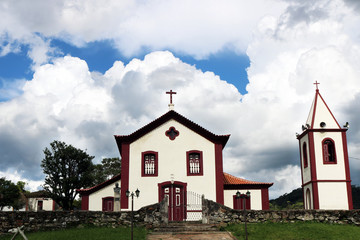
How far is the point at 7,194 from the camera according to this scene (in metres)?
58.6

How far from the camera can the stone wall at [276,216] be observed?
19656 millimetres

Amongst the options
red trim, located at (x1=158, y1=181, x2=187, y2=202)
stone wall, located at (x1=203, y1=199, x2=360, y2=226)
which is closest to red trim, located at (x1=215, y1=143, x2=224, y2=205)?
red trim, located at (x1=158, y1=181, x2=187, y2=202)

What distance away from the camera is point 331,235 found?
55.8ft

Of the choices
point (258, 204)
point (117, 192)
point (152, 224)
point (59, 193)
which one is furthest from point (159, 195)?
point (59, 193)

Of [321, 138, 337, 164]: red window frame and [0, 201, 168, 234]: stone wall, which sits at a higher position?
[321, 138, 337, 164]: red window frame

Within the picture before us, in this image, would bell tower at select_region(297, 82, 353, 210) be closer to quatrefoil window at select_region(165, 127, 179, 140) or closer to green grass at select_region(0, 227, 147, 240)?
quatrefoil window at select_region(165, 127, 179, 140)

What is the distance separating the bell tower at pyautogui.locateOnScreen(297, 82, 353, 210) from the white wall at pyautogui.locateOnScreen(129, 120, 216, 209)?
8.40 meters

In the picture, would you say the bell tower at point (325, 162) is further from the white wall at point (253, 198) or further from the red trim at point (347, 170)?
the white wall at point (253, 198)

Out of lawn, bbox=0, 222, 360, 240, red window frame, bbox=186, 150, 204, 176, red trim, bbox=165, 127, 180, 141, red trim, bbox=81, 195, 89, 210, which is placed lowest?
lawn, bbox=0, 222, 360, 240

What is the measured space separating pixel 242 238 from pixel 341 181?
47.4 ft

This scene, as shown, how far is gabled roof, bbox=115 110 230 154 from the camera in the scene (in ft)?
85.0

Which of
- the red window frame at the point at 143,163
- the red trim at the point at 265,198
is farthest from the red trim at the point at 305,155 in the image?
the red window frame at the point at 143,163

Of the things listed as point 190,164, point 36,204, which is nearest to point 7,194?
point 36,204

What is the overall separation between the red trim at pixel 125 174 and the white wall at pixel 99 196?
3.19 metres
